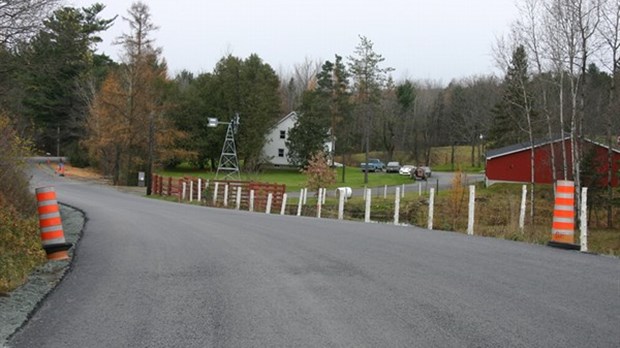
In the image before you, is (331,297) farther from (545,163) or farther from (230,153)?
(230,153)

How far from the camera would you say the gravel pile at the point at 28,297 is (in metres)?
5.69

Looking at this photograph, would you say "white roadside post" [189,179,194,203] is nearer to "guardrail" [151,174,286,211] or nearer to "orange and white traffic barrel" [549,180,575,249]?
"guardrail" [151,174,286,211]

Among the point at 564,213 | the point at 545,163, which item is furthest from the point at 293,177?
the point at 564,213

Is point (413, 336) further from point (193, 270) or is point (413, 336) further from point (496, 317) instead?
point (193, 270)

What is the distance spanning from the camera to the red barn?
3972 centimetres

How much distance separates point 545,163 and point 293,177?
36.6 metres

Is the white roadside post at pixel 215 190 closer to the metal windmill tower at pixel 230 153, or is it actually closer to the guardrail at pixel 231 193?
the guardrail at pixel 231 193

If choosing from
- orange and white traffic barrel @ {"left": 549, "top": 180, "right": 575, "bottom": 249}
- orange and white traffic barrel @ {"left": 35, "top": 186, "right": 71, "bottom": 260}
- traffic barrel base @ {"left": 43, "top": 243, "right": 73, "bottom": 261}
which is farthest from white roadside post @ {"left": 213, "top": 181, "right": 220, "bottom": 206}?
orange and white traffic barrel @ {"left": 549, "top": 180, "right": 575, "bottom": 249}

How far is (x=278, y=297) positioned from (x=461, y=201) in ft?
98.5

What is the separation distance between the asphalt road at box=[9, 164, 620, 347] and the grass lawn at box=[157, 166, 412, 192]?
4883cm

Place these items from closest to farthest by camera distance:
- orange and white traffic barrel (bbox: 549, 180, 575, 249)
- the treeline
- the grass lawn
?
orange and white traffic barrel (bbox: 549, 180, 575, 249), the treeline, the grass lawn

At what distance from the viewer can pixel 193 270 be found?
27.4 feet

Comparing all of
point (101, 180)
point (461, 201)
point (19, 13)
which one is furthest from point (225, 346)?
point (101, 180)

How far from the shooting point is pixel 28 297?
680 cm
